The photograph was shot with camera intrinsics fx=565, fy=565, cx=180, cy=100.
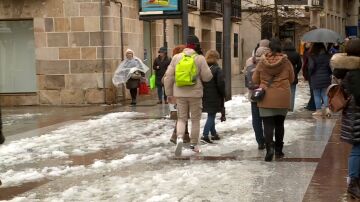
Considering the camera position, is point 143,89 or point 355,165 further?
point 143,89

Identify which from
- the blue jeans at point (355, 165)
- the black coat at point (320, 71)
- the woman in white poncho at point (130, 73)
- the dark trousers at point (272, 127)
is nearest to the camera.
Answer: the blue jeans at point (355, 165)

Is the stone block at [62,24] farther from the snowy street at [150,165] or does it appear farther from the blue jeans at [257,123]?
the blue jeans at [257,123]

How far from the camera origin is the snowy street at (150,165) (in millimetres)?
6117

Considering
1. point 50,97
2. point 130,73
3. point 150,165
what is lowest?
point 150,165

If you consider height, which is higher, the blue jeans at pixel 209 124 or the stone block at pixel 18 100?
the blue jeans at pixel 209 124

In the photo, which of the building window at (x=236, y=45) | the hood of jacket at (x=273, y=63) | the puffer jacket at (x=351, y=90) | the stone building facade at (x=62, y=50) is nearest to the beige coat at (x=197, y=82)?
the hood of jacket at (x=273, y=63)

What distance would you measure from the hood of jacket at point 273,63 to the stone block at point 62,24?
32.6 feet

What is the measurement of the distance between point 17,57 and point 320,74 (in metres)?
9.47

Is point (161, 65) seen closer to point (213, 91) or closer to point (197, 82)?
point (213, 91)

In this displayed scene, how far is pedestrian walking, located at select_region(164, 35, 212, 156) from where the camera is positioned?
7.95 metres

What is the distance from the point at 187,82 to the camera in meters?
7.92

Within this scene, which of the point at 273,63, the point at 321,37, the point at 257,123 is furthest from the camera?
the point at 321,37

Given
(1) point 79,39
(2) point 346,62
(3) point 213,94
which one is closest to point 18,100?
(1) point 79,39

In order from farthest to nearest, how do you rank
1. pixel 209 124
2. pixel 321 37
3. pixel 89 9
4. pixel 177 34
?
1. pixel 177 34
2. pixel 89 9
3. pixel 321 37
4. pixel 209 124
